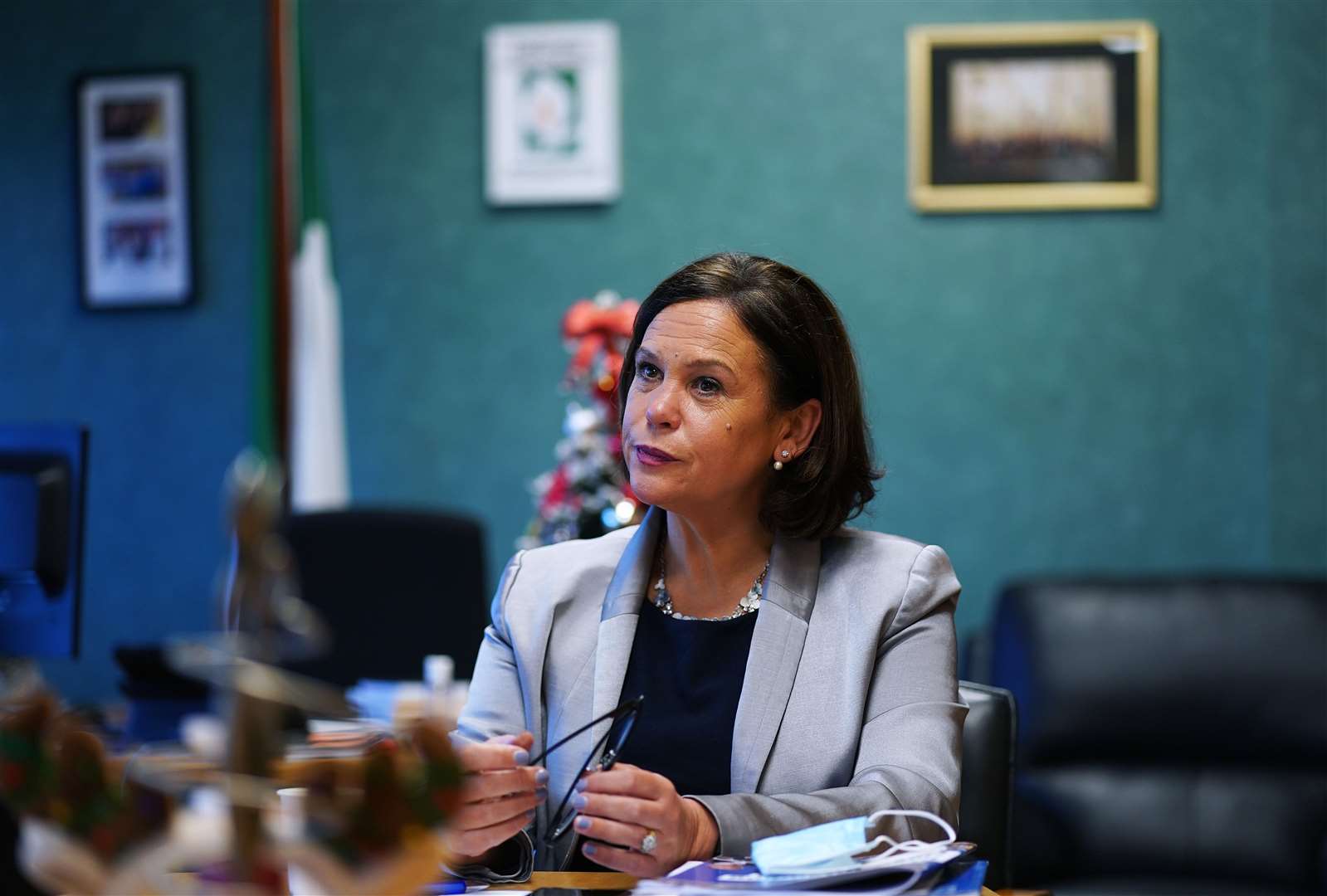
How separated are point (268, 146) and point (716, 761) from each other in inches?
124

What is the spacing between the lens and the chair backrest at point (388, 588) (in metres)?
3.27

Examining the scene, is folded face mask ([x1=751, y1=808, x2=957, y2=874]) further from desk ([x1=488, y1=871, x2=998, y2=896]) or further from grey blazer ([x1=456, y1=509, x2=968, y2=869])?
grey blazer ([x1=456, y1=509, x2=968, y2=869])

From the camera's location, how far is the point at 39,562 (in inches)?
79.2

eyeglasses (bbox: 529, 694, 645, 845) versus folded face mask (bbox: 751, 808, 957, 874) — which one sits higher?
folded face mask (bbox: 751, 808, 957, 874)

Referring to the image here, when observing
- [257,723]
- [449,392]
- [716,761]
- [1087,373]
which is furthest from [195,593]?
[257,723]

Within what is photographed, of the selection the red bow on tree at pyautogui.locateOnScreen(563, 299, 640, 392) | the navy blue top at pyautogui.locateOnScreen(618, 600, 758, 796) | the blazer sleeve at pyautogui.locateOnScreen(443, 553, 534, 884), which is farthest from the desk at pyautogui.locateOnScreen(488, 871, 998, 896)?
the red bow on tree at pyautogui.locateOnScreen(563, 299, 640, 392)

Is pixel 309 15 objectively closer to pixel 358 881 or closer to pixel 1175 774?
pixel 1175 774

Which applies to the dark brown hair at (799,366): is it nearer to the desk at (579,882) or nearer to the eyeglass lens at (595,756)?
the eyeglass lens at (595,756)

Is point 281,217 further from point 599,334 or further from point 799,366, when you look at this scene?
point 799,366

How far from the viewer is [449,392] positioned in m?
4.34

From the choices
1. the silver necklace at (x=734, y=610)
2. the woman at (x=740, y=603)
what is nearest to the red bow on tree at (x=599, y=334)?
the woman at (x=740, y=603)

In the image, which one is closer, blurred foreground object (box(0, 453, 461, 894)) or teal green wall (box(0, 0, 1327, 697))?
blurred foreground object (box(0, 453, 461, 894))

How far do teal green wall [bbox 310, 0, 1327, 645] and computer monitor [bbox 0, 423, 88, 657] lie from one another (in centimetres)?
229

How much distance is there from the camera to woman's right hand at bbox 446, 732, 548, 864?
147 centimetres
